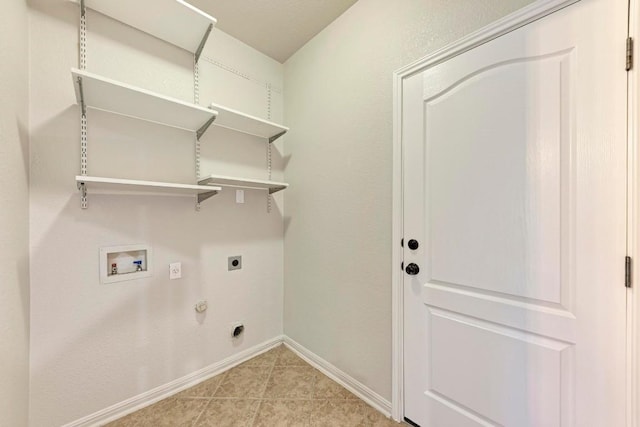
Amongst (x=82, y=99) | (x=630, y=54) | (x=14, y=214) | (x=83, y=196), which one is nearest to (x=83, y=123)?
(x=82, y=99)

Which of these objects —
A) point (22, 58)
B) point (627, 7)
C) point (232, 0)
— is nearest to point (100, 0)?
point (22, 58)

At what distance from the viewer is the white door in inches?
34.2

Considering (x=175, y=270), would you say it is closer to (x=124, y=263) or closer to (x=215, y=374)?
(x=124, y=263)

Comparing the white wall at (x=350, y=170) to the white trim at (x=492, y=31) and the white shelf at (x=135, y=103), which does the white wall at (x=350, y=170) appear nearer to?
the white trim at (x=492, y=31)

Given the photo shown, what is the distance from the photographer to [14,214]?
1.06 metres

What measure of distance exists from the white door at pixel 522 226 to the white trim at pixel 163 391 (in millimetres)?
1322

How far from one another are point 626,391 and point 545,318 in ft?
0.88

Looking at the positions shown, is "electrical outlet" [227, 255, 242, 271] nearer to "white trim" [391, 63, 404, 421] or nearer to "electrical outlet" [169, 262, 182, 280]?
"electrical outlet" [169, 262, 182, 280]

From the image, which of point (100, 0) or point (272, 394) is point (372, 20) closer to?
point (100, 0)

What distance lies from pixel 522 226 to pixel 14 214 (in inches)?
83.9

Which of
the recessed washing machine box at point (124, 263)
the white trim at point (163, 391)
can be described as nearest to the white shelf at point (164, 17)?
the recessed washing machine box at point (124, 263)

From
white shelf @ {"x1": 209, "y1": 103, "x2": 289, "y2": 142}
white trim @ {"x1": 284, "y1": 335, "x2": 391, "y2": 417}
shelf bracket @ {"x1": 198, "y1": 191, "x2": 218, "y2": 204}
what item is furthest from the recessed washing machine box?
white trim @ {"x1": 284, "y1": 335, "x2": 391, "y2": 417}

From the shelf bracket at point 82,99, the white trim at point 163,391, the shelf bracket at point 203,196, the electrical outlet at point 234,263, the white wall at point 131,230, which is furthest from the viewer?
the electrical outlet at point 234,263

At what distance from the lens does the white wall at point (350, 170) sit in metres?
1.44
